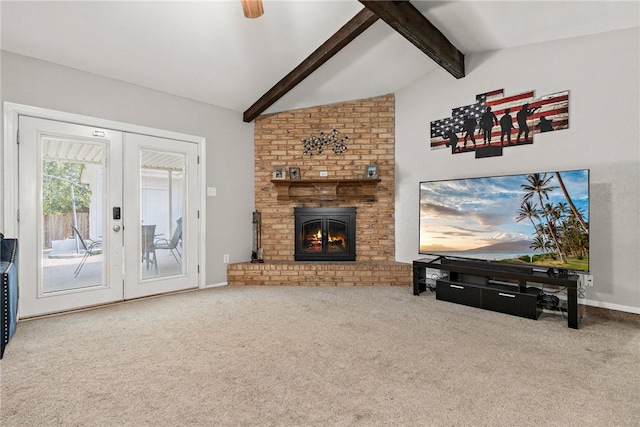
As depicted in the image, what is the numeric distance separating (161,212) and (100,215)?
0.62 meters

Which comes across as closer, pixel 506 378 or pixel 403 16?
pixel 506 378

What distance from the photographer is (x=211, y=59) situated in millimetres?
3482

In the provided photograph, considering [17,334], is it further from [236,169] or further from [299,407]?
[236,169]

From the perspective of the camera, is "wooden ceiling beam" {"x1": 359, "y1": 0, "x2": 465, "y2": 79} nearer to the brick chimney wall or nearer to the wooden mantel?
the brick chimney wall

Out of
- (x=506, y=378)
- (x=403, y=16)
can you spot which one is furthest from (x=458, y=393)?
(x=403, y=16)

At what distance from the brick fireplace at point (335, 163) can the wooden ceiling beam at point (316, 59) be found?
17.7 inches

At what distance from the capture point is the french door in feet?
9.97

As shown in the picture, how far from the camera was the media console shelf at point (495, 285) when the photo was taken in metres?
2.88

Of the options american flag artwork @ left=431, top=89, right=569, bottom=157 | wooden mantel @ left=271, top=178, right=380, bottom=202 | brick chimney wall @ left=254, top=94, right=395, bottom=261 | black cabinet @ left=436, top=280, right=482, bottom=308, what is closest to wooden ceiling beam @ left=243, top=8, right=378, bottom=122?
brick chimney wall @ left=254, top=94, right=395, bottom=261

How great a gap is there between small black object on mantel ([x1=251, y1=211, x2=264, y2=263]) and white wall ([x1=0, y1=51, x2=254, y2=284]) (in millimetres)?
85

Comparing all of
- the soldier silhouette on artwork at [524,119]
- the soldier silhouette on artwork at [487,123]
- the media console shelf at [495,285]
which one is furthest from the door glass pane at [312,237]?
the soldier silhouette on artwork at [524,119]

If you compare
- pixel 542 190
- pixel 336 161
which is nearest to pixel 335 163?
pixel 336 161

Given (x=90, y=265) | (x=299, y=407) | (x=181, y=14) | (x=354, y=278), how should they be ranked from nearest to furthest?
(x=299, y=407) < (x=181, y=14) < (x=90, y=265) < (x=354, y=278)

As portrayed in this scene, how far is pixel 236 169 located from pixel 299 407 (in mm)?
3509
